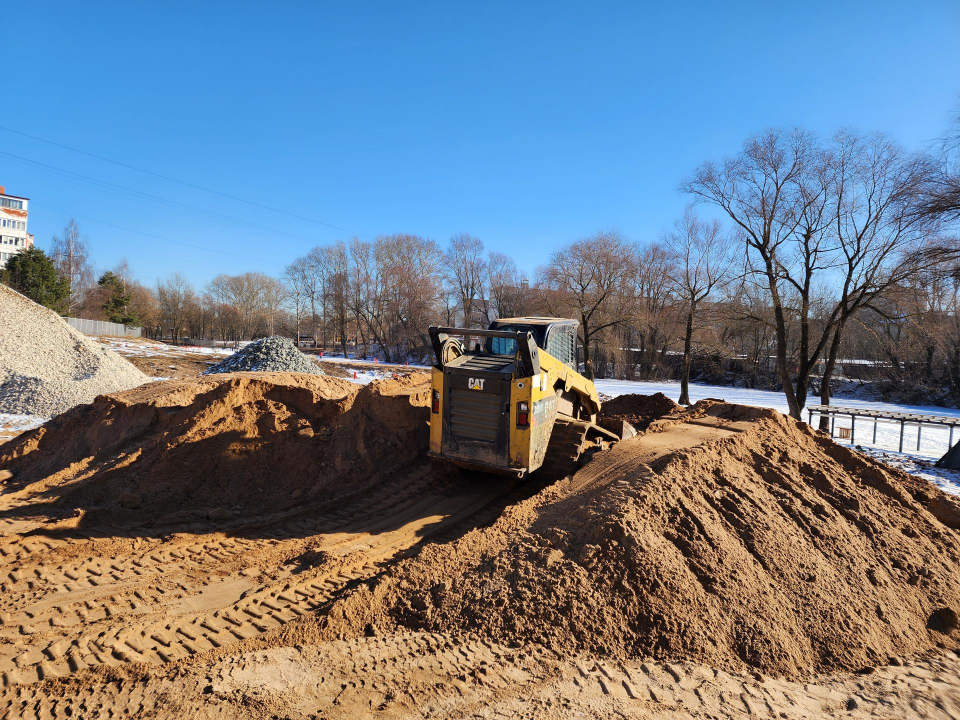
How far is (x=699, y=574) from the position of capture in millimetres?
5219

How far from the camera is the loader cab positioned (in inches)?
327

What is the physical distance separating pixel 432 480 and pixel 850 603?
522 cm

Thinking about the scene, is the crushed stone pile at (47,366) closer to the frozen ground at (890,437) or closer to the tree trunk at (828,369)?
the frozen ground at (890,437)

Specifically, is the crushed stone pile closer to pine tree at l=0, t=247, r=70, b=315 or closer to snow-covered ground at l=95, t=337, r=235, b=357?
snow-covered ground at l=95, t=337, r=235, b=357

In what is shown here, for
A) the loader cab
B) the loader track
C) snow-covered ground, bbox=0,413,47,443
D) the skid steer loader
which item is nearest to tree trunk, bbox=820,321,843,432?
the loader cab

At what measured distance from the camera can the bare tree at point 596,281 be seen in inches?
1236

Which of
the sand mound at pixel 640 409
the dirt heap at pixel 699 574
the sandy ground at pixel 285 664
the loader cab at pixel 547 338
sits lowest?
the sandy ground at pixel 285 664

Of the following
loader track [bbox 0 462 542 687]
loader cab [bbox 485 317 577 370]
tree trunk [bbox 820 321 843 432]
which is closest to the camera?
loader track [bbox 0 462 542 687]

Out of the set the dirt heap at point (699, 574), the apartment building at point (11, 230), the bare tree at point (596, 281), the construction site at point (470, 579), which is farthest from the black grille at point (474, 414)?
the apartment building at point (11, 230)

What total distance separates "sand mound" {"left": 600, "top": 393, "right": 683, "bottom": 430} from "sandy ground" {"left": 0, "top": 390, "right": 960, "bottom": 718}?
714cm

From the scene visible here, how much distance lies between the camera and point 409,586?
511 centimetres

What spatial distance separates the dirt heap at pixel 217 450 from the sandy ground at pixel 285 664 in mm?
1752

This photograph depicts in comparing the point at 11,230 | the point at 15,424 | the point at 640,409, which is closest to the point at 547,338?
the point at 640,409

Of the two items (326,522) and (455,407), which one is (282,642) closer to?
(326,522)
